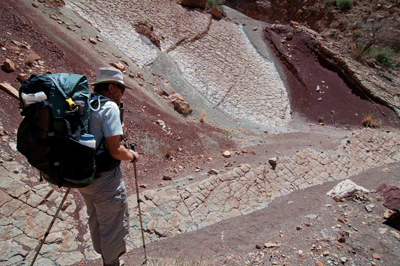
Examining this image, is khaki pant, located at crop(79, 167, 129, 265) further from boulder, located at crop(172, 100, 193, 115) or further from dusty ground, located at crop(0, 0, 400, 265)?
boulder, located at crop(172, 100, 193, 115)

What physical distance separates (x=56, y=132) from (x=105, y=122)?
40 centimetres

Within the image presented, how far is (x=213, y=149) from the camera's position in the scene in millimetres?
8016

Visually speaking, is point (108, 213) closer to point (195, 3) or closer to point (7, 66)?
point (7, 66)

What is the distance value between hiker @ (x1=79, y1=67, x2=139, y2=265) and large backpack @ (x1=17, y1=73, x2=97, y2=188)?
16 cm

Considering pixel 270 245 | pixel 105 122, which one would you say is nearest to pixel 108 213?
pixel 105 122

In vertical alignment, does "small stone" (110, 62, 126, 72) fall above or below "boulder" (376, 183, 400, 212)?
below

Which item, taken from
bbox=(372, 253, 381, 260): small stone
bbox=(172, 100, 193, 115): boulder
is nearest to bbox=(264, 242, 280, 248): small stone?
bbox=(372, 253, 381, 260): small stone

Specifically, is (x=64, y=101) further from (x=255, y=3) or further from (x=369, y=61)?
(x=255, y=3)

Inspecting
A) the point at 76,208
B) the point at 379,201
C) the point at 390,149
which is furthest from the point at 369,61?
the point at 76,208

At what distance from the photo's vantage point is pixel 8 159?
4133 millimetres

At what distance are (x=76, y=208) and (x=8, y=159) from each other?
1.37 meters

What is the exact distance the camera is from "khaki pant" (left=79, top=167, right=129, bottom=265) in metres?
2.48

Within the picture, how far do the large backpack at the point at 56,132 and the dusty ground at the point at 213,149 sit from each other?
2067 mm

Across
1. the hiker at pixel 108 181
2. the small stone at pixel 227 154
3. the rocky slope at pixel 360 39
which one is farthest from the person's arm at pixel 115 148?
the rocky slope at pixel 360 39
